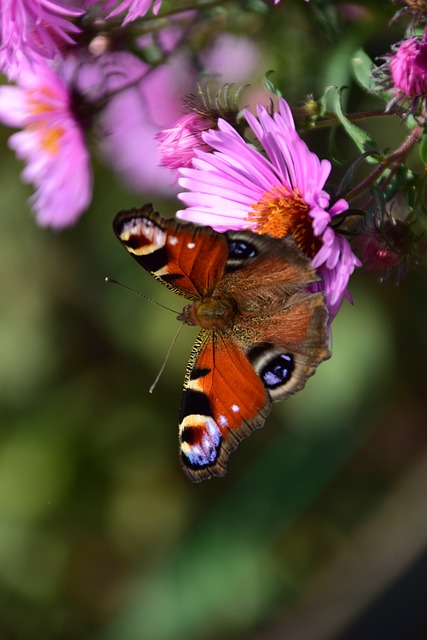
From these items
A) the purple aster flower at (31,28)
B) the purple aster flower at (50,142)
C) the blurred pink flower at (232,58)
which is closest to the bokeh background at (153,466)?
the blurred pink flower at (232,58)

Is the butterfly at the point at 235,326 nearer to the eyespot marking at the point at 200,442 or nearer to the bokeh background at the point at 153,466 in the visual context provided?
the eyespot marking at the point at 200,442

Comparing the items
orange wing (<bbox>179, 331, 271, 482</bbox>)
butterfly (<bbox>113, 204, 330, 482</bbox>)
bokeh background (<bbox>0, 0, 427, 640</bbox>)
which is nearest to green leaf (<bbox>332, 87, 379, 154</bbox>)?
butterfly (<bbox>113, 204, 330, 482</bbox>)

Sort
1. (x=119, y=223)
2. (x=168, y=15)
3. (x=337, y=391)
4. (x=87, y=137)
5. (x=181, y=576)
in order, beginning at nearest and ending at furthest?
(x=119, y=223)
(x=168, y=15)
(x=87, y=137)
(x=337, y=391)
(x=181, y=576)

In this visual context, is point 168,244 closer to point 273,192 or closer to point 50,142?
point 273,192

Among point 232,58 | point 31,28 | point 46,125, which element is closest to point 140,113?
point 232,58

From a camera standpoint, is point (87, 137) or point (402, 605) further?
point (402, 605)

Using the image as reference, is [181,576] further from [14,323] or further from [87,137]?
[87,137]

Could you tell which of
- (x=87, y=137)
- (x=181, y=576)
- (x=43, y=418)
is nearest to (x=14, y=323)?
(x=43, y=418)

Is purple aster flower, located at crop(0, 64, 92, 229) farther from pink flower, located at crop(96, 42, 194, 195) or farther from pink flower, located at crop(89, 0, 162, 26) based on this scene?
pink flower, located at crop(89, 0, 162, 26)
